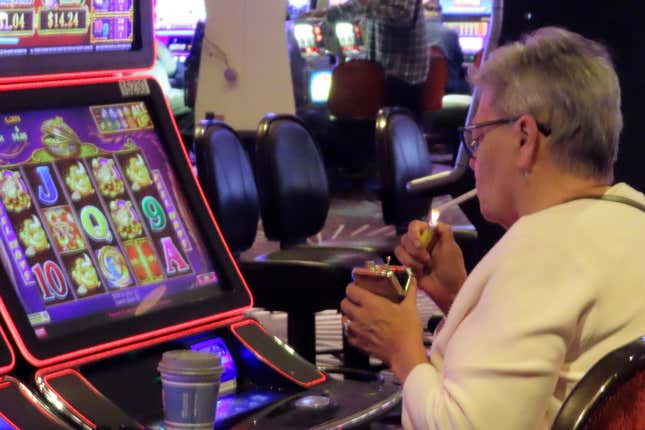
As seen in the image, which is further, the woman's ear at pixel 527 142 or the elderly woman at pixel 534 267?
the woman's ear at pixel 527 142

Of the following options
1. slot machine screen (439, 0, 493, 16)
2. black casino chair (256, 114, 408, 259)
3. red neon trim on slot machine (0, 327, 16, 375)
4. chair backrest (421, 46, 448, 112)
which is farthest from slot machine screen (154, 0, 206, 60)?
red neon trim on slot machine (0, 327, 16, 375)

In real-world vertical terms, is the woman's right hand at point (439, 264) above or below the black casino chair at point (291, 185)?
above

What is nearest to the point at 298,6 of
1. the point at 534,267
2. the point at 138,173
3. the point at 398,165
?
the point at 398,165

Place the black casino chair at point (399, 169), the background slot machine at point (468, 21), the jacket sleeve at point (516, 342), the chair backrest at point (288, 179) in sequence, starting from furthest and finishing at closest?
the background slot machine at point (468, 21)
the black casino chair at point (399, 169)
the chair backrest at point (288, 179)
the jacket sleeve at point (516, 342)

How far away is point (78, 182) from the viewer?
240 cm

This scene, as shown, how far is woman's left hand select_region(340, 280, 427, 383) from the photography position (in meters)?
1.87

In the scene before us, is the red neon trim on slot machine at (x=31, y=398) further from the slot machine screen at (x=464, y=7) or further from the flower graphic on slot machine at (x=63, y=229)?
the slot machine screen at (x=464, y=7)

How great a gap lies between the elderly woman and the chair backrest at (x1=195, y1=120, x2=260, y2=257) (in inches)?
78.8

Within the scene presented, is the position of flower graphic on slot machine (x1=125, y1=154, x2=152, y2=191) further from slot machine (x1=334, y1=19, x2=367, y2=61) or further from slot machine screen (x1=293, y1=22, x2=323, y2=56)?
slot machine (x1=334, y1=19, x2=367, y2=61)

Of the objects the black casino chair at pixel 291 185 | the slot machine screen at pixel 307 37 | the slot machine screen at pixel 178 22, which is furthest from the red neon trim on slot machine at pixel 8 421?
the slot machine screen at pixel 178 22

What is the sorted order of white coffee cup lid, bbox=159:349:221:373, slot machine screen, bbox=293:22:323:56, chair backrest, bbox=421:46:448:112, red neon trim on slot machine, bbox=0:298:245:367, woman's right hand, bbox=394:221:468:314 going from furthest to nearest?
slot machine screen, bbox=293:22:323:56
chair backrest, bbox=421:46:448:112
woman's right hand, bbox=394:221:468:314
red neon trim on slot machine, bbox=0:298:245:367
white coffee cup lid, bbox=159:349:221:373

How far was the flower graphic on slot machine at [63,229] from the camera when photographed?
232 cm

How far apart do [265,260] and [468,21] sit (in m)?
8.21

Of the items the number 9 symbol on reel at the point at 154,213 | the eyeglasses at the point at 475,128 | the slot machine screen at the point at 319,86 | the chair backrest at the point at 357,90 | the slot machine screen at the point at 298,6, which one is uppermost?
the eyeglasses at the point at 475,128
